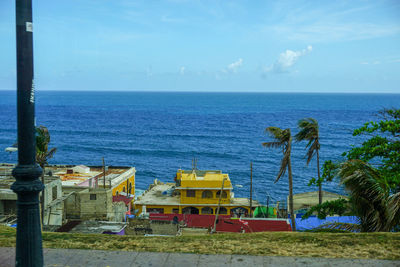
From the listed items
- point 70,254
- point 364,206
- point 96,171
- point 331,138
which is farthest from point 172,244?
point 331,138

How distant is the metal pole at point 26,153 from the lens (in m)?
5.15

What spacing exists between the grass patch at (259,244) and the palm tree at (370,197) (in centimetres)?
93

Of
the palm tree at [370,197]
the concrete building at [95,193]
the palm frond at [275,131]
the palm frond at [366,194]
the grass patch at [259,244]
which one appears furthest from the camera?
the concrete building at [95,193]

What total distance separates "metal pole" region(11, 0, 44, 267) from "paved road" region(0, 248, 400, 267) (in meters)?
2.27

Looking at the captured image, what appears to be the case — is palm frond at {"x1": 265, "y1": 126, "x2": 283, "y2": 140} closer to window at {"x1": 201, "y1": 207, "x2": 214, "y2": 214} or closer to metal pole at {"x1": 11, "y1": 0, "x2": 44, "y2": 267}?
metal pole at {"x1": 11, "y1": 0, "x2": 44, "y2": 267}

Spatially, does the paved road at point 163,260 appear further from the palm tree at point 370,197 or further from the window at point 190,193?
the window at point 190,193

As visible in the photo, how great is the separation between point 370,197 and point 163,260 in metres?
5.65

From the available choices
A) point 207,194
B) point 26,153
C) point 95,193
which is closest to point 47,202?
point 95,193

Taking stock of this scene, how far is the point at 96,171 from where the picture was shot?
153ft

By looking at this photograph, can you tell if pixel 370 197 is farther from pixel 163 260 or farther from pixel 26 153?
pixel 26 153

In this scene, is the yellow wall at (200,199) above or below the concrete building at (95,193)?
below

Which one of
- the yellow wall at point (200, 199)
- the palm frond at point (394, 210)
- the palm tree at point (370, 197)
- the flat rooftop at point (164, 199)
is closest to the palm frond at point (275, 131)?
the palm tree at point (370, 197)

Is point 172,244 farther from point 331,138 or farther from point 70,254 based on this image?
point 331,138

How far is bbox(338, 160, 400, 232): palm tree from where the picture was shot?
9.82 m
